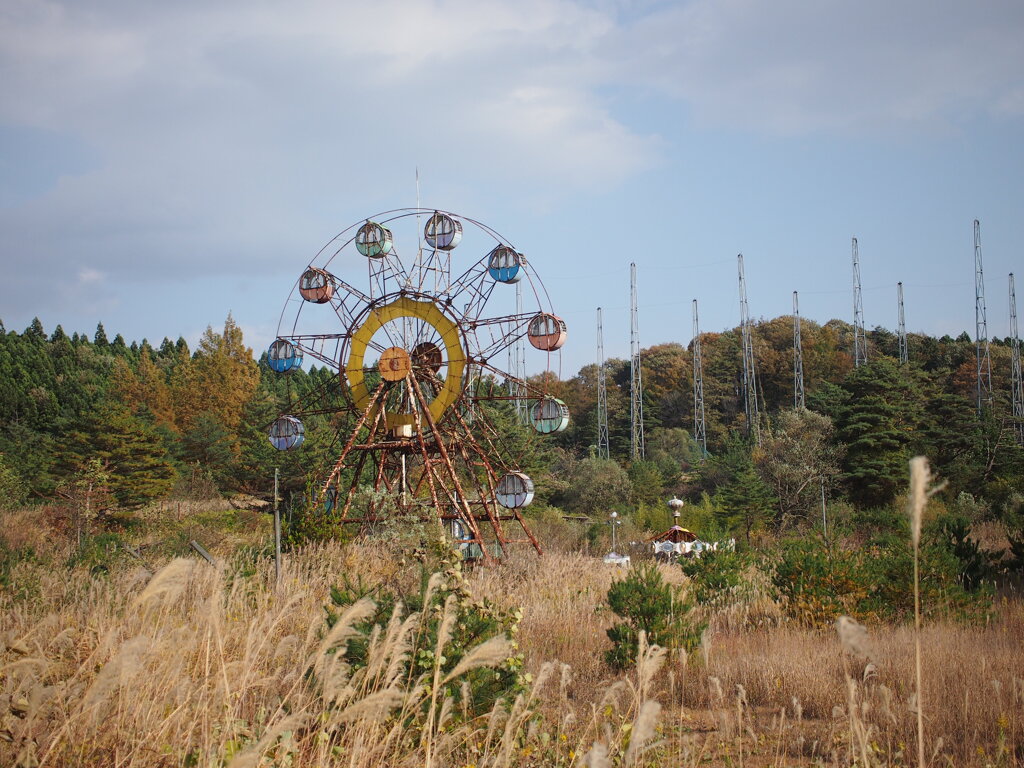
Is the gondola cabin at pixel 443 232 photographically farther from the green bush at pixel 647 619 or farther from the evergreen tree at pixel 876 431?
the evergreen tree at pixel 876 431

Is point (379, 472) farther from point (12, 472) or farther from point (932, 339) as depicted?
point (932, 339)

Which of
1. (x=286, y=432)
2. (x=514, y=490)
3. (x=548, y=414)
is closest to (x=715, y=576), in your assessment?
(x=514, y=490)

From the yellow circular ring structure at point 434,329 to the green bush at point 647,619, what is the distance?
25.4 feet

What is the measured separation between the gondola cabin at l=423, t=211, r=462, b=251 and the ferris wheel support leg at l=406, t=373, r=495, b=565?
247 cm

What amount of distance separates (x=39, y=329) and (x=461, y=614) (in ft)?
301

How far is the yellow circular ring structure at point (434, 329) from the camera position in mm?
16125

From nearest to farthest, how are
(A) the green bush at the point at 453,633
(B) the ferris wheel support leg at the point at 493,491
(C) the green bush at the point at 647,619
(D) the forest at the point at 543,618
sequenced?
(D) the forest at the point at 543,618, (A) the green bush at the point at 453,633, (C) the green bush at the point at 647,619, (B) the ferris wheel support leg at the point at 493,491

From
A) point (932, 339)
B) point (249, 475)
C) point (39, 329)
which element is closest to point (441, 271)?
point (249, 475)

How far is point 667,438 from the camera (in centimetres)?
4538

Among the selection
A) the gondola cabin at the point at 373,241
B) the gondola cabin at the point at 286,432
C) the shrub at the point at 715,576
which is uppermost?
the gondola cabin at the point at 373,241

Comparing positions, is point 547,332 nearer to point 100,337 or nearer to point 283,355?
point 283,355

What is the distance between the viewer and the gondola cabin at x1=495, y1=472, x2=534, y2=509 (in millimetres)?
15086

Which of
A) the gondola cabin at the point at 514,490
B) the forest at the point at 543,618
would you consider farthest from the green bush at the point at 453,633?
the gondola cabin at the point at 514,490

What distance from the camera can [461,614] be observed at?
5.91 m
